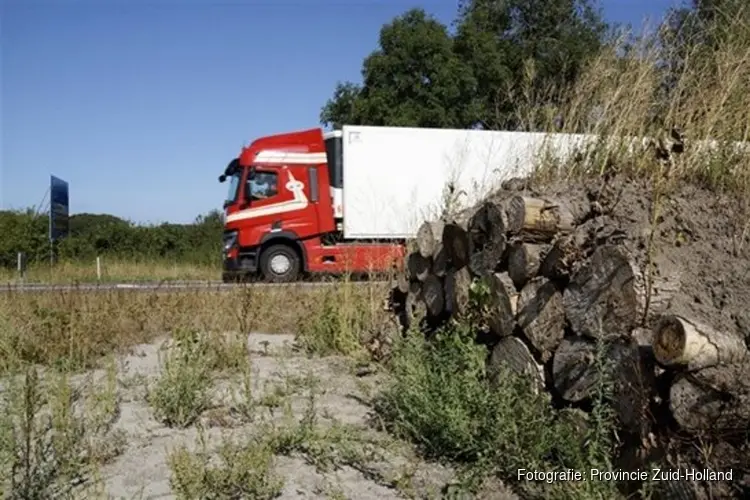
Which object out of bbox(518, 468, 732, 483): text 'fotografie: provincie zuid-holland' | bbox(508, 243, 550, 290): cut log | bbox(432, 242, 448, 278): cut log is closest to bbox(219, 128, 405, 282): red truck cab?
bbox(432, 242, 448, 278): cut log

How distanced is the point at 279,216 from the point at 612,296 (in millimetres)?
14560

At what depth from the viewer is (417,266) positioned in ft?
21.0

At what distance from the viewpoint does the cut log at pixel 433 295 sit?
5907mm

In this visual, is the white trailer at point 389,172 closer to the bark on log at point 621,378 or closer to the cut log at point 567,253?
the cut log at point 567,253

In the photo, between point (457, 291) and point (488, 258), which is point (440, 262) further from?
point (488, 258)

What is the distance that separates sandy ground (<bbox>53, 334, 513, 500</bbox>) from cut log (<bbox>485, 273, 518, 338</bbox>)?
0.98 meters

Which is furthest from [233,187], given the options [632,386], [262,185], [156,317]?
[632,386]

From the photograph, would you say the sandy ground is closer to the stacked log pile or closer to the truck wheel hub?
the stacked log pile

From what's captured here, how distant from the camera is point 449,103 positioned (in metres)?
28.3

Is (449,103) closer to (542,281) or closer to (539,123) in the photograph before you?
(539,123)

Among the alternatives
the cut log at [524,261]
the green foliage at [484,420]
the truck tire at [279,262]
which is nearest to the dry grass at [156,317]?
the green foliage at [484,420]

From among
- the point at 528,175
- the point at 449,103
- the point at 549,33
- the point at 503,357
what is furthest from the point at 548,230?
the point at 549,33

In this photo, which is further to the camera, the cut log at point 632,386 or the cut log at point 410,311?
the cut log at point 410,311

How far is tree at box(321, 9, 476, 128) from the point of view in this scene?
27.8 meters
